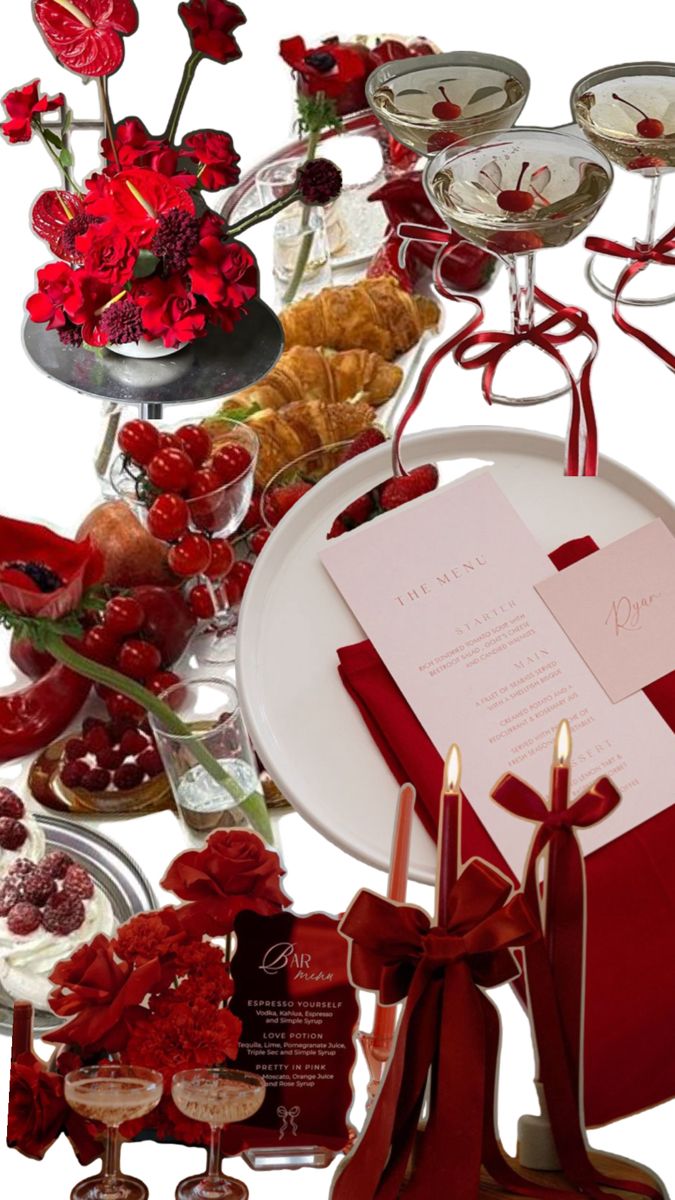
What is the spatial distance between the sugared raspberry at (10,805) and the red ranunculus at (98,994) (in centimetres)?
47

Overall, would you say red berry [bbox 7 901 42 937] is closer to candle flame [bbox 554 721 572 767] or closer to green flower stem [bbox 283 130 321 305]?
candle flame [bbox 554 721 572 767]

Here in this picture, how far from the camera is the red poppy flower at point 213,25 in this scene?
2.41 m

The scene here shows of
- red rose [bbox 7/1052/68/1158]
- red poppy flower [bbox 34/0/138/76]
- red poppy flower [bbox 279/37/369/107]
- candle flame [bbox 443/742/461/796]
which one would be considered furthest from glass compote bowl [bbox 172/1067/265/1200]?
red poppy flower [bbox 279/37/369/107]

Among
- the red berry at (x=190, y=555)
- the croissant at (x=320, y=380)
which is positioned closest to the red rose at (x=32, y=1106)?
the red berry at (x=190, y=555)

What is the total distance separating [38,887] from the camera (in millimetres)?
2219

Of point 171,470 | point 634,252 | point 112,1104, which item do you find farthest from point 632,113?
point 112,1104

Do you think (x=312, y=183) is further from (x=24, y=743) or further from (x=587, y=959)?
(x=587, y=959)

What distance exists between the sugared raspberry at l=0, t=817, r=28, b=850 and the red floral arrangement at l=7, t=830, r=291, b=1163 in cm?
42

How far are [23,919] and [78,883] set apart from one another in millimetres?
87

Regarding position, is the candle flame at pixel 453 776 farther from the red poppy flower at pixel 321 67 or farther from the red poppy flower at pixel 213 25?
the red poppy flower at pixel 321 67

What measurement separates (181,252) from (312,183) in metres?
0.32

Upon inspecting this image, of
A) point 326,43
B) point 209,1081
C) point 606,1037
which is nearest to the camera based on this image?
point 209,1081

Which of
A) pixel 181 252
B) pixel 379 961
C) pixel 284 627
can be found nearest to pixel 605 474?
pixel 284 627

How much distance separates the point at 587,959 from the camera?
6.48ft
